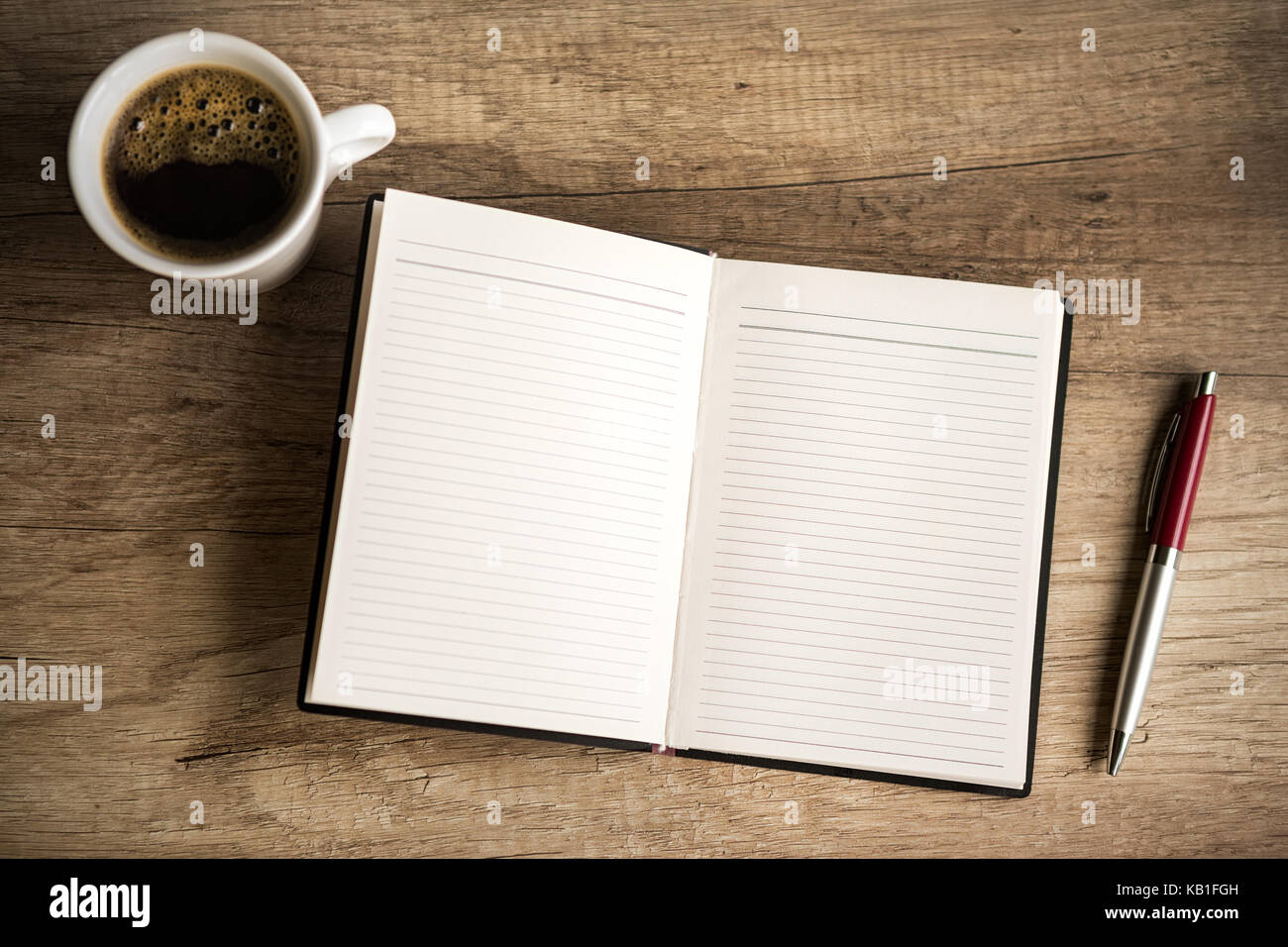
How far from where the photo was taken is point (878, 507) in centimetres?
76

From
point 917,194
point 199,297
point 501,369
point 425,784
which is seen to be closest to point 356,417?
point 501,369

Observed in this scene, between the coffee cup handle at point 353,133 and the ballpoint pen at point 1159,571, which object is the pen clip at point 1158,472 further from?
the coffee cup handle at point 353,133

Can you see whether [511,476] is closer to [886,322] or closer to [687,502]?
[687,502]

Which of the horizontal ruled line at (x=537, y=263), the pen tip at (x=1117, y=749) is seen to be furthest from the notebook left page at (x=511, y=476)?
the pen tip at (x=1117, y=749)

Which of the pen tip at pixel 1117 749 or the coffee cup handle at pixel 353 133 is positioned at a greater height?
the coffee cup handle at pixel 353 133

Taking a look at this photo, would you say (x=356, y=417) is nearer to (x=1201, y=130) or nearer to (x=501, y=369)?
(x=501, y=369)

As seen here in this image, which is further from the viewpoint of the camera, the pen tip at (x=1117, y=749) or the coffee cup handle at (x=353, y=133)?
the pen tip at (x=1117, y=749)

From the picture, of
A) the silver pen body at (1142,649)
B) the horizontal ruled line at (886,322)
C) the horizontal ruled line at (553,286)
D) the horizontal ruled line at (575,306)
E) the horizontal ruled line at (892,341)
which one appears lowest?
the silver pen body at (1142,649)

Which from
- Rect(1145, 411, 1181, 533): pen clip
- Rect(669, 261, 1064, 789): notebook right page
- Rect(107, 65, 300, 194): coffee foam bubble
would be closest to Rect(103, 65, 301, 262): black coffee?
Rect(107, 65, 300, 194): coffee foam bubble

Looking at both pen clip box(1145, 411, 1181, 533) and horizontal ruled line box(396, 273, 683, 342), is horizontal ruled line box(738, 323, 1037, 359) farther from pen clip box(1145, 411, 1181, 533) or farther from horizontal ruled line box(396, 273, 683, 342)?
Result: pen clip box(1145, 411, 1181, 533)

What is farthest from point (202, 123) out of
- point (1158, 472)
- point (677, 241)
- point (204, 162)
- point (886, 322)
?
point (1158, 472)

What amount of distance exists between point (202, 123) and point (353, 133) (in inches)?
4.9

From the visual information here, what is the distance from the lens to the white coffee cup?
62 centimetres

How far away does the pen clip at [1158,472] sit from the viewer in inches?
32.5
